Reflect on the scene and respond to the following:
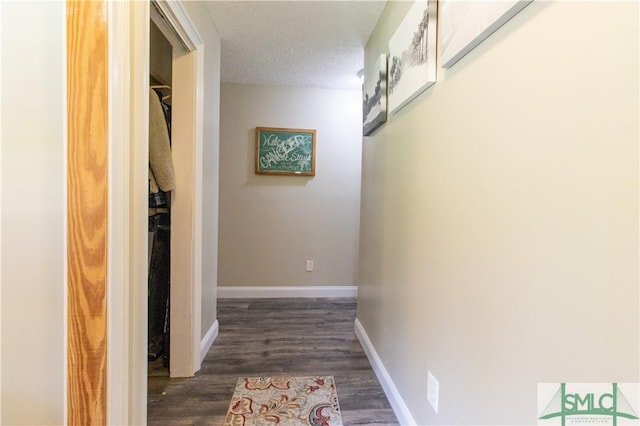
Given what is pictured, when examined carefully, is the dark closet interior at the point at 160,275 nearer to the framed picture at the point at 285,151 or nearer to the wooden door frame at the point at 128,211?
the wooden door frame at the point at 128,211

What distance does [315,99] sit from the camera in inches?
133

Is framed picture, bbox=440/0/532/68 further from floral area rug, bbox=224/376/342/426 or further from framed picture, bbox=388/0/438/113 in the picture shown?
floral area rug, bbox=224/376/342/426

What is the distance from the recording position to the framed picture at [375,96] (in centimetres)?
185

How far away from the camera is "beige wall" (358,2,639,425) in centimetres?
56

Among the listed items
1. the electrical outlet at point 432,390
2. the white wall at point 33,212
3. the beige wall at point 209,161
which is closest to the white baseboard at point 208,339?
the beige wall at point 209,161

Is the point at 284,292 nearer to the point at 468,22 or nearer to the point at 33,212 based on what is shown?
the point at 33,212

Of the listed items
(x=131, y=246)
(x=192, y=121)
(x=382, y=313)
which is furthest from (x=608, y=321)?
(x=192, y=121)

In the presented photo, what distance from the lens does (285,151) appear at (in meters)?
3.35

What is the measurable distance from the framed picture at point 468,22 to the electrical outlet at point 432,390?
1.21m

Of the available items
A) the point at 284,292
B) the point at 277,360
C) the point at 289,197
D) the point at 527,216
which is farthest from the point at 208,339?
the point at 527,216

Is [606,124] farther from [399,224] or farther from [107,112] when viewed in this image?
[107,112]

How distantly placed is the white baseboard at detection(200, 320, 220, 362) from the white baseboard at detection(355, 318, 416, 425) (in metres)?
1.14

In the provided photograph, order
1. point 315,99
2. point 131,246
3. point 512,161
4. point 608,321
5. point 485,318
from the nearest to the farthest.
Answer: point 608,321
point 512,161
point 485,318
point 131,246
point 315,99

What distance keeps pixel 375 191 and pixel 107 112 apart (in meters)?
1.58
